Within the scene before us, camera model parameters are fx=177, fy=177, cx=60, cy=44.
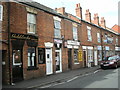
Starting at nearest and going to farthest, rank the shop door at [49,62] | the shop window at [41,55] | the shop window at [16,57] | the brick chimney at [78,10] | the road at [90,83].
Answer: the road at [90,83] < the shop window at [16,57] < the shop window at [41,55] < the shop door at [49,62] < the brick chimney at [78,10]

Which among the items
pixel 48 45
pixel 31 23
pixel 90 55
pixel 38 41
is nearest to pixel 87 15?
pixel 90 55

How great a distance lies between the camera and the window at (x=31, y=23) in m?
13.1

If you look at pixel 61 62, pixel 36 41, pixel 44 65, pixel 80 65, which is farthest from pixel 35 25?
pixel 80 65

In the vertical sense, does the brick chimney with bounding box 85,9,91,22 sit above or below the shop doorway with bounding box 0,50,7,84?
above

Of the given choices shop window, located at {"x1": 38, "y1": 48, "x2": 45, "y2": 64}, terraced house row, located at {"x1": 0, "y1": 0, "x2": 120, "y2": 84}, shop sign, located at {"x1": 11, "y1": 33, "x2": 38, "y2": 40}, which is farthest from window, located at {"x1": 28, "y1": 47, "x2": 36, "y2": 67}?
shop sign, located at {"x1": 11, "y1": 33, "x2": 38, "y2": 40}

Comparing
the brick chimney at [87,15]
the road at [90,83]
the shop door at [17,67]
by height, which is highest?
the brick chimney at [87,15]

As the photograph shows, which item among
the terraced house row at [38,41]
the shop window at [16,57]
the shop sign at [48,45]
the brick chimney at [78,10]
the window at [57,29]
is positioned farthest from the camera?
the brick chimney at [78,10]

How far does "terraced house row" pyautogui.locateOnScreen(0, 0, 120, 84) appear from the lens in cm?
1112

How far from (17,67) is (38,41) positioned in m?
2.85

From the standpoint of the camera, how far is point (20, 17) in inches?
483

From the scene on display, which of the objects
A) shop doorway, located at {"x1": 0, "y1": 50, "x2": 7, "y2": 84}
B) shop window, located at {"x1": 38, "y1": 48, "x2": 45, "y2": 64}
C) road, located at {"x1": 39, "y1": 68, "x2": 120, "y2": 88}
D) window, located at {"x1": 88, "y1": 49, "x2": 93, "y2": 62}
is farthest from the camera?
window, located at {"x1": 88, "y1": 49, "x2": 93, "y2": 62}

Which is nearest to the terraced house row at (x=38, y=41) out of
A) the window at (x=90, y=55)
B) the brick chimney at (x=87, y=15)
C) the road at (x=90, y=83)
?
the window at (x=90, y=55)

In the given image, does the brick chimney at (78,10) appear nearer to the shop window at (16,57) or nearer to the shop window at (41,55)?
the shop window at (41,55)

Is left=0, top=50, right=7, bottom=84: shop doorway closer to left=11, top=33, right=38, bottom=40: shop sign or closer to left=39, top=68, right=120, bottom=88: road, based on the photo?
left=11, top=33, right=38, bottom=40: shop sign
